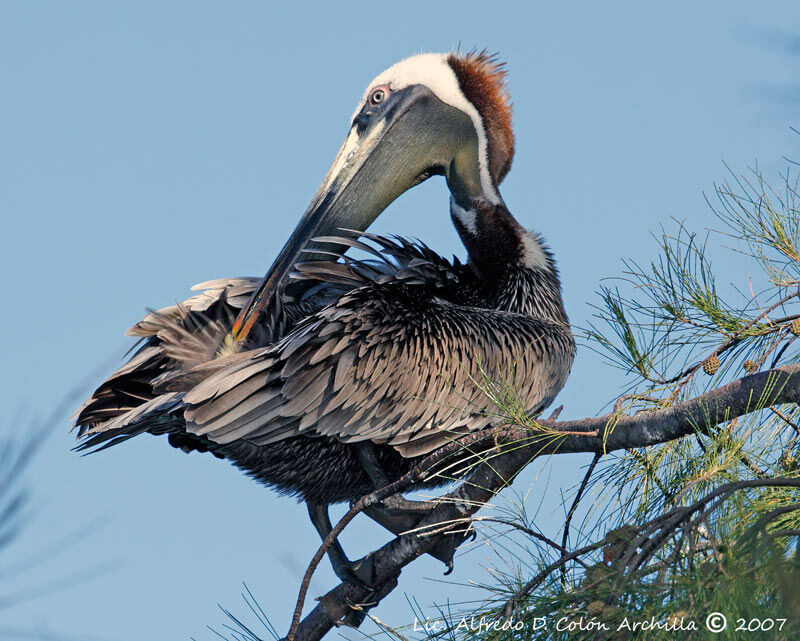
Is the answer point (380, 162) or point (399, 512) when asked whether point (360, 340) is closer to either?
point (399, 512)

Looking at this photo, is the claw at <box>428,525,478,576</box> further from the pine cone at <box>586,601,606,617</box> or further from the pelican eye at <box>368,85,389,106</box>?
the pelican eye at <box>368,85,389,106</box>

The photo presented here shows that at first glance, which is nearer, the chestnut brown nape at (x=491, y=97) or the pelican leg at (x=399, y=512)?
the pelican leg at (x=399, y=512)

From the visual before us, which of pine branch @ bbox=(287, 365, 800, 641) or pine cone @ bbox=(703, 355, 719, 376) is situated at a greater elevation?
pine cone @ bbox=(703, 355, 719, 376)

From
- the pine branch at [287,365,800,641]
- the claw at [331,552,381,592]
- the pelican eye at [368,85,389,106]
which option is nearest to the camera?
the pine branch at [287,365,800,641]

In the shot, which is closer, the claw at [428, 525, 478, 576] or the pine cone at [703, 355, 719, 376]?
the pine cone at [703, 355, 719, 376]

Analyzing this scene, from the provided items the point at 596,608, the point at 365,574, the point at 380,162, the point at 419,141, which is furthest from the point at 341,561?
the point at 596,608

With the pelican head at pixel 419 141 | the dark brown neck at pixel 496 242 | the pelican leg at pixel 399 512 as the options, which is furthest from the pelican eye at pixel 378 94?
the pelican leg at pixel 399 512

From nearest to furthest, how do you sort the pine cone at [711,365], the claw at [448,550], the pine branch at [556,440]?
the pine branch at [556,440], the pine cone at [711,365], the claw at [448,550]

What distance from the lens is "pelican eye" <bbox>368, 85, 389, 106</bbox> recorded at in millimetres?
4809

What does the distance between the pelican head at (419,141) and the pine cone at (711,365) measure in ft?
6.72

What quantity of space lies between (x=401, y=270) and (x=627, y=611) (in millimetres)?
2247

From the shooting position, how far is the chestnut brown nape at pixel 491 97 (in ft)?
16.1

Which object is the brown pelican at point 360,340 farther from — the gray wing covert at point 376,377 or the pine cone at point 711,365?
the pine cone at point 711,365

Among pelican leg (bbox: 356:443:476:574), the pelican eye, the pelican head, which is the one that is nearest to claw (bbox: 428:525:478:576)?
pelican leg (bbox: 356:443:476:574)
